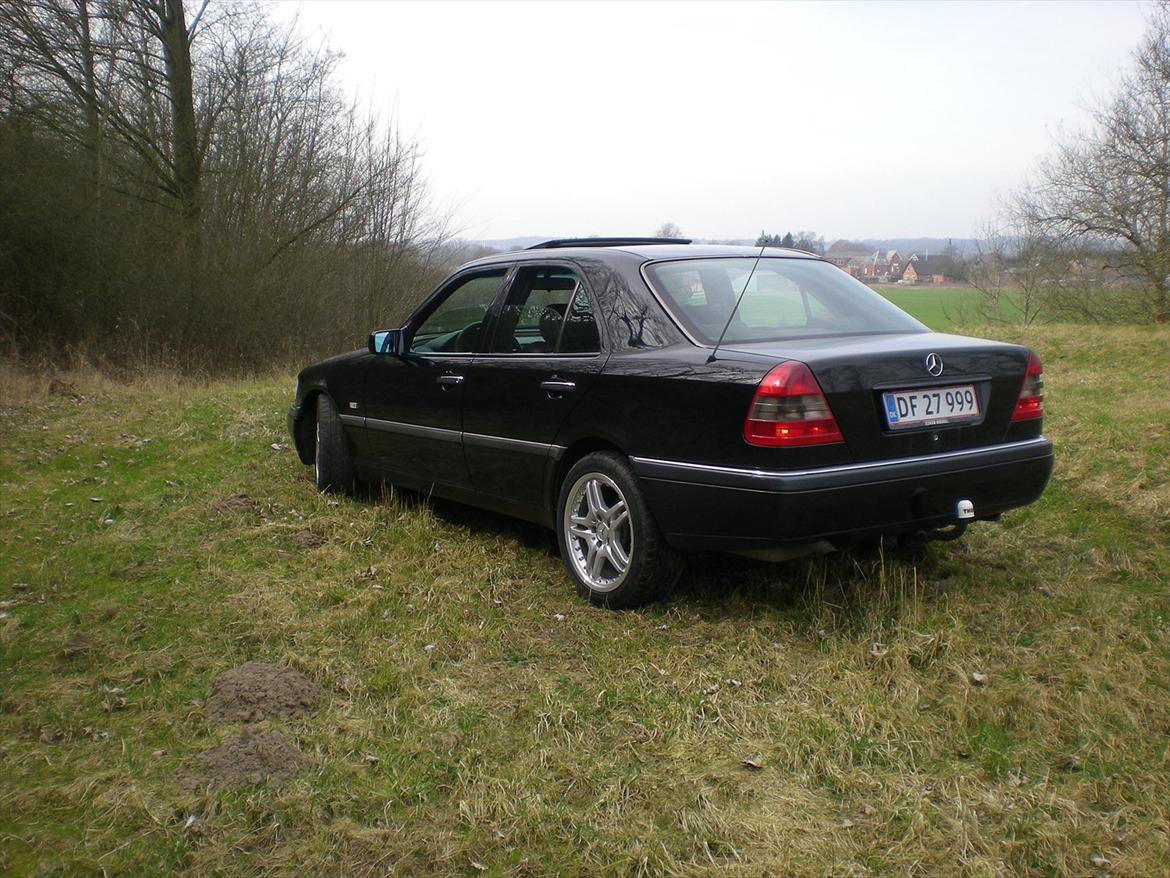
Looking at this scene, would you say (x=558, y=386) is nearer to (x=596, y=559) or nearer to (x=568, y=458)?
(x=568, y=458)

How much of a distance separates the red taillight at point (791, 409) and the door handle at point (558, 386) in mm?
1115

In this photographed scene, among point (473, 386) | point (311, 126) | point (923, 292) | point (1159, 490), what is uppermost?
point (311, 126)

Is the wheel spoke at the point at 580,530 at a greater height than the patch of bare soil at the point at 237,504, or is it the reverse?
the wheel spoke at the point at 580,530

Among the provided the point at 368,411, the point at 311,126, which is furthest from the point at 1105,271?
the point at 368,411

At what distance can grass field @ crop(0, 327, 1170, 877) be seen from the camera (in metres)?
2.80

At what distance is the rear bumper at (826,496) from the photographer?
3863 mm

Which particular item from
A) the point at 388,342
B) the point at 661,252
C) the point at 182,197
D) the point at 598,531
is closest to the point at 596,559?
the point at 598,531

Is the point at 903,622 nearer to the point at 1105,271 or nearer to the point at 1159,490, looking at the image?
the point at 1159,490

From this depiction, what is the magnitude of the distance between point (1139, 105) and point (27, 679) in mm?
22713

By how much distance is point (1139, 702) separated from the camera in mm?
3422

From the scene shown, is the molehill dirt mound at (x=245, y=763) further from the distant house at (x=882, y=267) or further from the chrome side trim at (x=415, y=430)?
the distant house at (x=882, y=267)

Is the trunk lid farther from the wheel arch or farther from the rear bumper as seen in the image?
the wheel arch

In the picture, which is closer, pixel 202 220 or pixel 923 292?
pixel 923 292

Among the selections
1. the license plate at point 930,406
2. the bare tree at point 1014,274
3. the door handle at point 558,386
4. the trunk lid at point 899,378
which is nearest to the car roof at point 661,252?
the door handle at point 558,386
